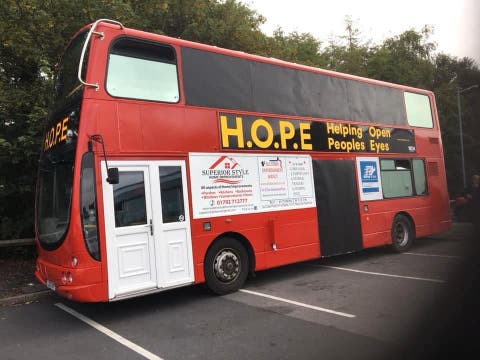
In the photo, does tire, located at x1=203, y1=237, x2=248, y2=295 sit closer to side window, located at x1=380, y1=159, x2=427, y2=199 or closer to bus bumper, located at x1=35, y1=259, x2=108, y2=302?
bus bumper, located at x1=35, y1=259, x2=108, y2=302

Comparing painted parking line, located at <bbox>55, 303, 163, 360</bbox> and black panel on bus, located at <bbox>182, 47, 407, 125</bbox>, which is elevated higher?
black panel on bus, located at <bbox>182, 47, 407, 125</bbox>

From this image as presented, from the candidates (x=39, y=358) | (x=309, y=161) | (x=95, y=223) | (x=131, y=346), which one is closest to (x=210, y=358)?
(x=131, y=346)

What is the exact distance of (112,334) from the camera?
17.9 ft

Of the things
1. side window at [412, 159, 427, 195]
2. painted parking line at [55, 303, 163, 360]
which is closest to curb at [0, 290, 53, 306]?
painted parking line at [55, 303, 163, 360]

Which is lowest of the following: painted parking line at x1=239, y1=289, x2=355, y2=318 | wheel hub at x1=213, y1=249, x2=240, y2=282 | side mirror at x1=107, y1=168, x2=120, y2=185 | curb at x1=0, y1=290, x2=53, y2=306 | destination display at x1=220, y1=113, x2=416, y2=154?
painted parking line at x1=239, y1=289, x2=355, y2=318

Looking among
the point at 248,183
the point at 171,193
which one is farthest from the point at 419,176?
the point at 171,193

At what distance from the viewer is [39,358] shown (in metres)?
4.73

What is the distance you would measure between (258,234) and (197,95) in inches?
106

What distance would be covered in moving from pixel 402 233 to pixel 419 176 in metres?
1.75

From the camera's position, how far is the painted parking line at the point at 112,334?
4657 mm

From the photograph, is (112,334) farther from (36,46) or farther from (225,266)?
(36,46)

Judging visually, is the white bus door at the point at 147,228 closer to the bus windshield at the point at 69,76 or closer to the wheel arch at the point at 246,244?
the wheel arch at the point at 246,244

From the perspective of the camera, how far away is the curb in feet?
23.5

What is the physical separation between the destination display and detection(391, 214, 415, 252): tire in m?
1.80
